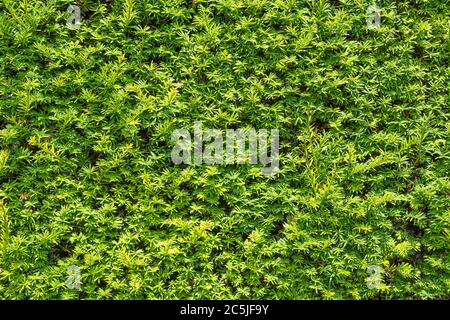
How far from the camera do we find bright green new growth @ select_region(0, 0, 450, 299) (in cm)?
296

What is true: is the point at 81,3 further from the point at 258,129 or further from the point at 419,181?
the point at 419,181

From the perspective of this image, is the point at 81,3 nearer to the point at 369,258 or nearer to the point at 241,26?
the point at 241,26

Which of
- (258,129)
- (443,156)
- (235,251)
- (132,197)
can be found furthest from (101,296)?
(443,156)

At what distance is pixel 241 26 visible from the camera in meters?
3.04

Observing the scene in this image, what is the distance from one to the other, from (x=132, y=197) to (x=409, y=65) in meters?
2.13

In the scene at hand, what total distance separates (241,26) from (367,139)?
1.17 m

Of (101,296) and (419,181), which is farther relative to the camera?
(419,181)

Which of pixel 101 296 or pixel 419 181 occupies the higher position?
pixel 419 181

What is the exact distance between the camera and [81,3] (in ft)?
10.0

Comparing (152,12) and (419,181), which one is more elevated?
(152,12)

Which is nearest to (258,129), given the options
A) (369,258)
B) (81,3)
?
(369,258)

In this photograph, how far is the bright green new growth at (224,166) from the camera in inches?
117

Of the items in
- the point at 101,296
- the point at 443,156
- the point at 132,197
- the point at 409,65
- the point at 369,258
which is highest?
the point at 409,65

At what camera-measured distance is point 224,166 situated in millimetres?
3051
